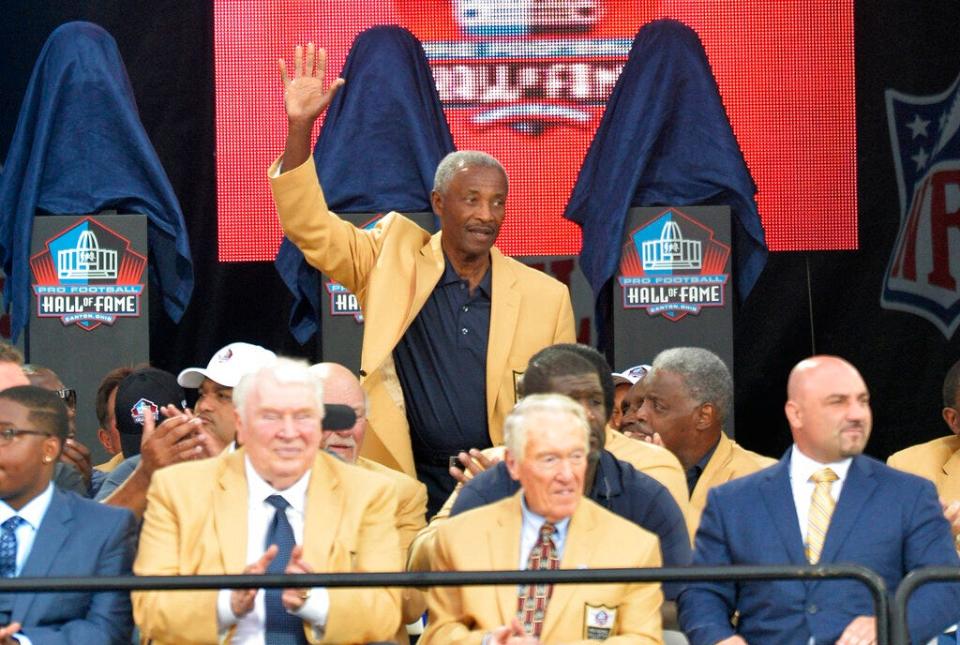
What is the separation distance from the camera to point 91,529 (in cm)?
453

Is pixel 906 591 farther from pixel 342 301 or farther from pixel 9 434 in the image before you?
pixel 342 301

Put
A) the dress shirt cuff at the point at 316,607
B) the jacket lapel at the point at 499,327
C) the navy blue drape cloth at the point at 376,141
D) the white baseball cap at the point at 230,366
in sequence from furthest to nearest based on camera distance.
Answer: the navy blue drape cloth at the point at 376,141 → the jacket lapel at the point at 499,327 → the white baseball cap at the point at 230,366 → the dress shirt cuff at the point at 316,607

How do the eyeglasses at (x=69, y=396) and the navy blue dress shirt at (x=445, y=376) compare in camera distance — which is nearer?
the navy blue dress shirt at (x=445, y=376)

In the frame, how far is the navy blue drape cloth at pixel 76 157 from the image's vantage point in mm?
6570

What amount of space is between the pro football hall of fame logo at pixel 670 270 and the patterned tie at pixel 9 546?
2.58 m

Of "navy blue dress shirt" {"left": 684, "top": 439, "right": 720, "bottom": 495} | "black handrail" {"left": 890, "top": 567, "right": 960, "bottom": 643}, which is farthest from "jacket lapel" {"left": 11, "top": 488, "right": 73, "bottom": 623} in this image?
"navy blue dress shirt" {"left": 684, "top": 439, "right": 720, "bottom": 495}

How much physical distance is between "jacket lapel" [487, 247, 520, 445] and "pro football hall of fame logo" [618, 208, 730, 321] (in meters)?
0.73

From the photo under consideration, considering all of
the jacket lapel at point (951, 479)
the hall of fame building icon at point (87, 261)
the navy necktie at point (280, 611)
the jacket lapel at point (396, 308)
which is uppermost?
the hall of fame building icon at point (87, 261)

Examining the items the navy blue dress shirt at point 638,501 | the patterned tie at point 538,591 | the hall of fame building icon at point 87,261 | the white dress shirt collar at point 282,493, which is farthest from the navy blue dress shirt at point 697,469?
the hall of fame building icon at point 87,261

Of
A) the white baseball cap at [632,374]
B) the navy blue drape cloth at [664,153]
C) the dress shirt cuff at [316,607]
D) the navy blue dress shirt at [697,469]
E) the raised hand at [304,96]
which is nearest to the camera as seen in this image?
the dress shirt cuff at [316,607]

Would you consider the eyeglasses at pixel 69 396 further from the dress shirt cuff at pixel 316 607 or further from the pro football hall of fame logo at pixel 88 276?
the dress shirt cuff at pixel 316 607

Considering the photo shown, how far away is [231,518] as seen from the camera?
14.4 feet

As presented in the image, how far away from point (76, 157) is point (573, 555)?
2976 millimetres

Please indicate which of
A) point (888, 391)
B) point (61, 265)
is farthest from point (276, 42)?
point (888, 391)
